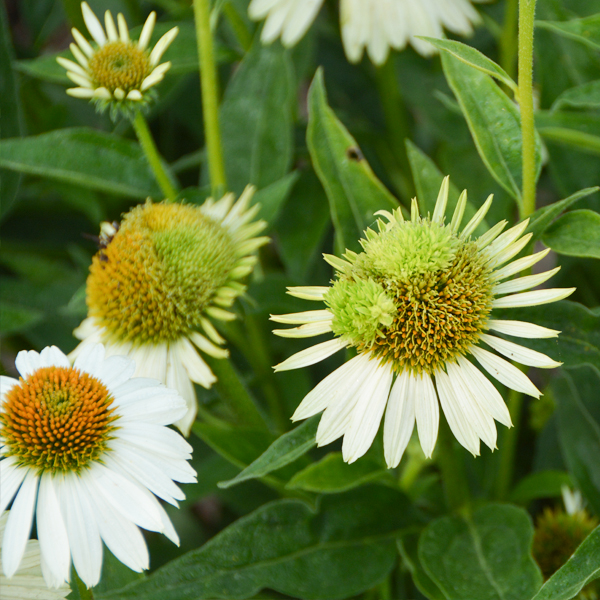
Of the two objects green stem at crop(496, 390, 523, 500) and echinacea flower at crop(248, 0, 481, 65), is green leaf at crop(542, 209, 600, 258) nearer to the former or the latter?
green stem at crop(496, 390, 523, 500)

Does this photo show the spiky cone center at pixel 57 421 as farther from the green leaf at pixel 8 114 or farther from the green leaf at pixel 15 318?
the green leaf at pixel 8 114

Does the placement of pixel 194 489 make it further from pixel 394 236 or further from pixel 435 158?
pixel 435 158

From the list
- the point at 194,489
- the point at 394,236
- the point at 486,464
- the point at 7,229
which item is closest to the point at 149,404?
the point at 394,236

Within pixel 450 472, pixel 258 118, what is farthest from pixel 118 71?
pixel 450 472

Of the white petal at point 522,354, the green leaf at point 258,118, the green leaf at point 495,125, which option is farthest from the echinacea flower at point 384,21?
the white petal at point 522,354

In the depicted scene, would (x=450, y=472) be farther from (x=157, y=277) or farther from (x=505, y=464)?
(x=157, y=277)
